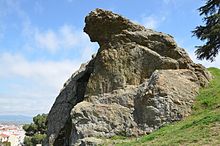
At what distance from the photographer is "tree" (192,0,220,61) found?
59.3 feet

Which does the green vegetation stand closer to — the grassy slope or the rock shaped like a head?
the rock shaped like a head

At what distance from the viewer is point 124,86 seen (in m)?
16.0

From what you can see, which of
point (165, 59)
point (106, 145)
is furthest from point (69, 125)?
point (165, 59)

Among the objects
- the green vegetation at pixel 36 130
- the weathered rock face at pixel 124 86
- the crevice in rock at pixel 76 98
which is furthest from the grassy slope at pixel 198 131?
the green vegetation at pixel 36 130

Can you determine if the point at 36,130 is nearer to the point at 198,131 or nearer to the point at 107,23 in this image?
the point at 107,23

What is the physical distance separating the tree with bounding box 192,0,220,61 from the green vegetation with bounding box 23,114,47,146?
34.1 metres

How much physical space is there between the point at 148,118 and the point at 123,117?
108 centimetres

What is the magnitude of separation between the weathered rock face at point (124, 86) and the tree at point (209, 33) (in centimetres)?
216

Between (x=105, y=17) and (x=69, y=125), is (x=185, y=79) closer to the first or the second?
(x=105, y=17)

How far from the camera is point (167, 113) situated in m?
14.0

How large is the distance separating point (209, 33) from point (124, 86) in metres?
5.57

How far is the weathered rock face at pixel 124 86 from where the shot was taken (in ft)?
46.9

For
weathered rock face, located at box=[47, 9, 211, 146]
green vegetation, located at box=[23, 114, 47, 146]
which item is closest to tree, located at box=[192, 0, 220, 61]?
weathered rock face, located at box=[47, 9, 211, 146]

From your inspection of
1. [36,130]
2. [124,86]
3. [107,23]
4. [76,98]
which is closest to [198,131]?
[124,86]
